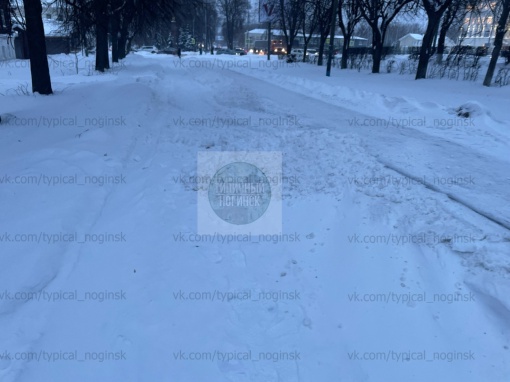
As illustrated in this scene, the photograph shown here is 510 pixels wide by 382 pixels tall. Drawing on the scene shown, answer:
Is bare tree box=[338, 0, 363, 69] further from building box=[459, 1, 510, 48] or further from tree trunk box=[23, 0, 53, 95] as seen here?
tree trunk box=[23, 0, 53, 95]

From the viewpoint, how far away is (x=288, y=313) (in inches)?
140

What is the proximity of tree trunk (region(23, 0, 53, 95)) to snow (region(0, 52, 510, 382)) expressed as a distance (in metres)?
3.72

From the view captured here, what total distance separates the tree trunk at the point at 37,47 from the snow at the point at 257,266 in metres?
3.72

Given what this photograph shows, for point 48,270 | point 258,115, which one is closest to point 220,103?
point 258,115

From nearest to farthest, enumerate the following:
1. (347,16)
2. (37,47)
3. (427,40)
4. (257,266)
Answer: (257,266) → (37,47) → (427,40) → (347,16)

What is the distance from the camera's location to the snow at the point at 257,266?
310cm

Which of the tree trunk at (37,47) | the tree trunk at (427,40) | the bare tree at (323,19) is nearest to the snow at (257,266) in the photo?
the tree trunk at (37,47)

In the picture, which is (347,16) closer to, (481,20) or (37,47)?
(481,20)

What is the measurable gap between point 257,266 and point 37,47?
10966mm

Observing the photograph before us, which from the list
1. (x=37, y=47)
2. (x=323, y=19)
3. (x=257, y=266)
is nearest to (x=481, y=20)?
(x=323, y=19)

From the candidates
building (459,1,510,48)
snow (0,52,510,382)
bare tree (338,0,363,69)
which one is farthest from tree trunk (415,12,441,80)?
snow (0,52,510,382)

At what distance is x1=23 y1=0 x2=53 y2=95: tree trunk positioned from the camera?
11145 millimetres

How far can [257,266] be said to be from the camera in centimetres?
424

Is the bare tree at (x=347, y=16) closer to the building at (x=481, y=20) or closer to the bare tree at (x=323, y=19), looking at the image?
the bare tree at (x=323, y=19)
